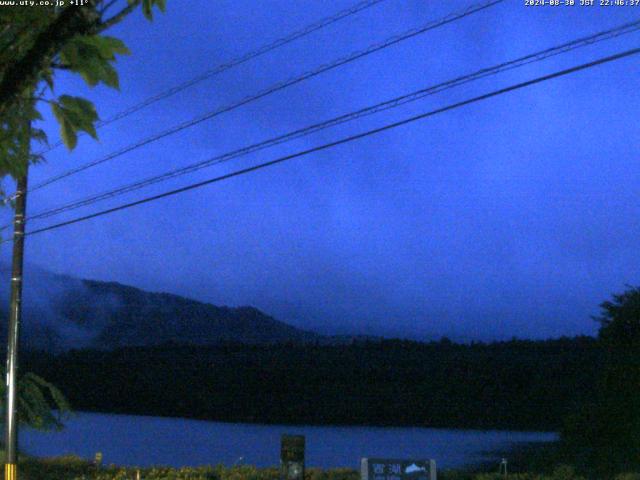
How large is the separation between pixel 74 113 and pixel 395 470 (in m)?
7.64

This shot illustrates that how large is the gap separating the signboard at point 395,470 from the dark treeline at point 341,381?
828 inches

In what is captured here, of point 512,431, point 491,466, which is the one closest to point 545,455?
point 491,466

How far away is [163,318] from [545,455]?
136 feet

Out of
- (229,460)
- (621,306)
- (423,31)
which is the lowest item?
(229,460)

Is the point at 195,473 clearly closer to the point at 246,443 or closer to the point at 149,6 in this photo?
the point at 149,6

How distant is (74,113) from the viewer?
188 inches

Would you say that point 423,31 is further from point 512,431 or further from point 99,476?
point 512,431

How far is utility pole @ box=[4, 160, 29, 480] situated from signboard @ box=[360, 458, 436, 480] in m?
6.70

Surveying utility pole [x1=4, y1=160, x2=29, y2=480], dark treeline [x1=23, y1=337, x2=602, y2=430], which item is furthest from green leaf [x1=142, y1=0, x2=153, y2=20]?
dark treeline [x1=23, y1=337, x2=602, y2=430]

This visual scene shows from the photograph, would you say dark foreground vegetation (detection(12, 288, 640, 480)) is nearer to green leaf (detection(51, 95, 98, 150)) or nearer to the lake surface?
the lake surface

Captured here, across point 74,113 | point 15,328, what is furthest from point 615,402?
point 74,113

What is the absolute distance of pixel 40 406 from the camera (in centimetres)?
1791

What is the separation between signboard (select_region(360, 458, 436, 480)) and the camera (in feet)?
36.8

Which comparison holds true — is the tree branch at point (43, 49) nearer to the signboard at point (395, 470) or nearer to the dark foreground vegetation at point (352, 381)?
the signboard at point (395, 470)
